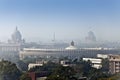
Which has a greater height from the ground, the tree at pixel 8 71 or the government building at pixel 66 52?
the tree at pixel 8 71

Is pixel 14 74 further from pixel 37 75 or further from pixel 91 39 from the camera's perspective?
pixel 91 39

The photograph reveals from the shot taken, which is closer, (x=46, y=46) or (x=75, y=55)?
(x=75, y=55)

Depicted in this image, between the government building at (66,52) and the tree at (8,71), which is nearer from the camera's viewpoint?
the tree at (8,71)

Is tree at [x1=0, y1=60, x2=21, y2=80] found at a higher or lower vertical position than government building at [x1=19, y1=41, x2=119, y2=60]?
higher

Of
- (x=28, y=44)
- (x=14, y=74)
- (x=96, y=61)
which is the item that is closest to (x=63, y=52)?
(x=28, y=44)

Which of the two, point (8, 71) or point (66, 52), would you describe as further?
point (66, 52)

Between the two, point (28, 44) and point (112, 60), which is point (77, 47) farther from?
point (112, 60)

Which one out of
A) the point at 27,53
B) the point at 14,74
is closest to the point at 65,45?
the point at 27,53

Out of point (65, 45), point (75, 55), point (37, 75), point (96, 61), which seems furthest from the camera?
point (65, 45)

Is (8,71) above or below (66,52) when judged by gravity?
above

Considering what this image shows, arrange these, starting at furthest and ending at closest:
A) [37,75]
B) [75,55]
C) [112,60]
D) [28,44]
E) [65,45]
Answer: [28,44] → [65,45] → [75,55] → [112,60] → [37,75]

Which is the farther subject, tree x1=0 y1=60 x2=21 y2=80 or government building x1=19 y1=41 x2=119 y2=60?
government building x1=19 y1=41 x2=119 y2=60
